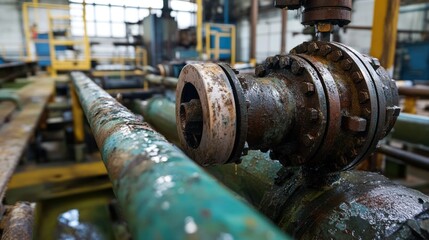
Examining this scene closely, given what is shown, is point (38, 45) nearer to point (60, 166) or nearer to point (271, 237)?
point (60, 166)

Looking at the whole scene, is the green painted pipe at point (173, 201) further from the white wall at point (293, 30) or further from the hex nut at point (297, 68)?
the white wall at point (293, 30)

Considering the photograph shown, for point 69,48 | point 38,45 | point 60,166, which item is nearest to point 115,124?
point 60,166

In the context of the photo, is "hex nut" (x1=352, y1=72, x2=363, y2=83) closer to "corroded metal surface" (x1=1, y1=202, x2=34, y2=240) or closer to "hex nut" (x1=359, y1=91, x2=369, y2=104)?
"hex nut" (x1=359, y1=91, x2=369, y2=104)

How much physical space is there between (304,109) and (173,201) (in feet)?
1.63

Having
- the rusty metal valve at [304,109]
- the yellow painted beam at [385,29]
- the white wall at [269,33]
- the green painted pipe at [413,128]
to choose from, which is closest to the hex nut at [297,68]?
the rusty metal valve at [304,109]

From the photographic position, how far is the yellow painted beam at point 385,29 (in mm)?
1679

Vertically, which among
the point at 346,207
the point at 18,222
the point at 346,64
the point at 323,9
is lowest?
the point at 18,222

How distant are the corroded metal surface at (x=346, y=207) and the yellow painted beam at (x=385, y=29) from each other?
1.15 metres

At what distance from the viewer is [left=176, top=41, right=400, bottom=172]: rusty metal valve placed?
2.09 ft

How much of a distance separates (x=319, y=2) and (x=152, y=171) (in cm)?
71

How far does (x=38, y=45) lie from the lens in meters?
7.08

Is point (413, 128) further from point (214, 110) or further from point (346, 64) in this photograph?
point (214, 110)

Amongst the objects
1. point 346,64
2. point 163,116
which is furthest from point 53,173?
point 346,64

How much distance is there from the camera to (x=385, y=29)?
1731 millimetres
